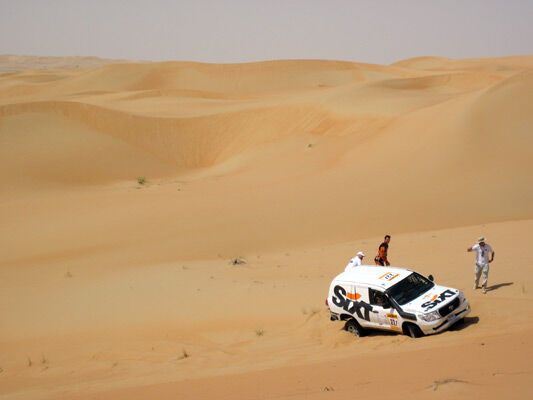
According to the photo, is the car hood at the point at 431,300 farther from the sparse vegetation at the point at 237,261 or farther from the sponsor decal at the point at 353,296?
the sparse vegetation at the point at 237,261

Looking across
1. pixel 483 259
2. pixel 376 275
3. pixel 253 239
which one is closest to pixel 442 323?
pixel 376 275

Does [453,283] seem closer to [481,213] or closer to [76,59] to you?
[481,213]

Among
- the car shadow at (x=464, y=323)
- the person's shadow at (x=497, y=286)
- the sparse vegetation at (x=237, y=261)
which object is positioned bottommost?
the sparse vegetation at (x=237, y=261)

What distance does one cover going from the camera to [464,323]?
31.5ft

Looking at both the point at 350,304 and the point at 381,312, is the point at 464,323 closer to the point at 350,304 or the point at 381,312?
the point at 381,312

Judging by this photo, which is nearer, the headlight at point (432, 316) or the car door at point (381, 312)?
the headlight at point (432, 316)

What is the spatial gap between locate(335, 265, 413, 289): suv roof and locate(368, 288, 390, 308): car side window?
0.12 meters

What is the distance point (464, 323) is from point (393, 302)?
1056 mm

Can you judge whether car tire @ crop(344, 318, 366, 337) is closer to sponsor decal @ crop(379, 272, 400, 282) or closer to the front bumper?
sponsor decal @ crop(379, 272, 400, 282)

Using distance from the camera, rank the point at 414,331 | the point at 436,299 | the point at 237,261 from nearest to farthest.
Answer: the point at 414,331
the point at 436,299
the point at 237,261

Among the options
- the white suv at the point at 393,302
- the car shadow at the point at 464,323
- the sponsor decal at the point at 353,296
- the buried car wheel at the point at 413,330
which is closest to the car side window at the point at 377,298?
the white suv at the point at 393,302

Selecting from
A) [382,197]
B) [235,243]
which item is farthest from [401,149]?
[235,243]

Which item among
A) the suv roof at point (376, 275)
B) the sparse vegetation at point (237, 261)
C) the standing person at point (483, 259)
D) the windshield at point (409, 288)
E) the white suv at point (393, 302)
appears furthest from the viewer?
the sparse vegetation at point (237, 261)

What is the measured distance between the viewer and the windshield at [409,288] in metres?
9.88
